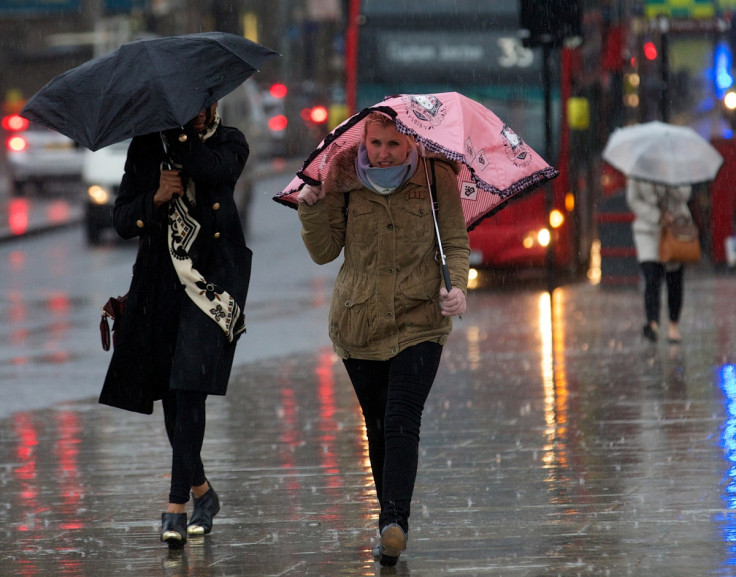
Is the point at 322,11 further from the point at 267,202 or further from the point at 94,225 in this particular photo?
the point at 94,225

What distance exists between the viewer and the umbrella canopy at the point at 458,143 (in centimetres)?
571

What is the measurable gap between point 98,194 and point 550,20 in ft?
49.2

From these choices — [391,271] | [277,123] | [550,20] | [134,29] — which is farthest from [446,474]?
[277,123]

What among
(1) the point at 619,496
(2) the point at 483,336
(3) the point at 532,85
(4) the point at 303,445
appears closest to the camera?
(1) the point at 619,496

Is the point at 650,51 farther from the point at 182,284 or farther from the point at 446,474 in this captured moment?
the point at 182,284

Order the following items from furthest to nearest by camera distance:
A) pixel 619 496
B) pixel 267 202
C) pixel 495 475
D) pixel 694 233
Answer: pixel 267 202 → pixel 694 233 → pixel 495 475 → pixel 619 496

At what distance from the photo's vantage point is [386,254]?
5848mm

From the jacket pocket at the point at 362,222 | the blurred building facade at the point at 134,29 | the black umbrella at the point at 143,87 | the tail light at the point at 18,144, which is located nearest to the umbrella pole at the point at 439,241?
the jacket pocket at the point at 362,222

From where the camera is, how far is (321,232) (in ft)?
19.3

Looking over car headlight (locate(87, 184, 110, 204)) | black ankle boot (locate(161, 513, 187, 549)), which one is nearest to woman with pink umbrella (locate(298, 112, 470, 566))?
black ankle boot (locate(161, 513, 187, 549))

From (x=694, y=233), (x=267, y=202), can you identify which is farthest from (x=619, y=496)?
(x=267, y=202)

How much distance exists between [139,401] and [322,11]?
148 ft

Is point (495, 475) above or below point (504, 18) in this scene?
below

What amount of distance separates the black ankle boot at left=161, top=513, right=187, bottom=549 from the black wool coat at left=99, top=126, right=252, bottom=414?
0.47 meters
